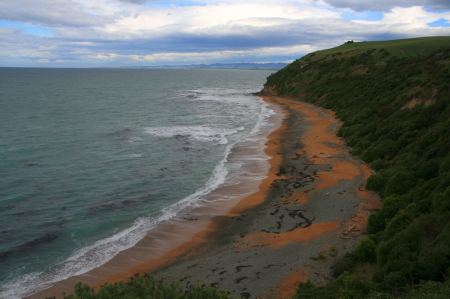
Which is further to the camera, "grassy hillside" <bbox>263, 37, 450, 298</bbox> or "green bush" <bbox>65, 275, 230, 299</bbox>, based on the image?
"grassy hillside" <bbox>263, 37, 450, 298</bbox>

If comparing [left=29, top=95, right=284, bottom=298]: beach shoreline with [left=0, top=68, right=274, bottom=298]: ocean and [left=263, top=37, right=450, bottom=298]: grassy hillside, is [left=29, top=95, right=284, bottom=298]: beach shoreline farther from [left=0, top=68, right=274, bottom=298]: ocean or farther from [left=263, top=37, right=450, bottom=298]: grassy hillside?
[left=263, top=37, right=450, bottom=298]: grassy hillside

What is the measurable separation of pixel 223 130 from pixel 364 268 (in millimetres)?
38587

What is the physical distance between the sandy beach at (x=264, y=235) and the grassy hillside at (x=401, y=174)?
1412mm

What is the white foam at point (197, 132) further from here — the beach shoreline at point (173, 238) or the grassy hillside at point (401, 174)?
the beach shoreline at point (173, 238)

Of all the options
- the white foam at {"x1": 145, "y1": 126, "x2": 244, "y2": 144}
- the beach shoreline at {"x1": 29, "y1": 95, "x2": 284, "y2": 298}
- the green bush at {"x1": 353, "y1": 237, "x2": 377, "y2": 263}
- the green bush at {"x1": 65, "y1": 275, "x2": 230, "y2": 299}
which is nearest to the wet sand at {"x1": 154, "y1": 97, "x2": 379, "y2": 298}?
the beach shoreline at {"x1": 29, "y1": 95, "x2": 284, "y2": 298}

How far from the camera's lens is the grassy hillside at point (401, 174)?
40.7ft

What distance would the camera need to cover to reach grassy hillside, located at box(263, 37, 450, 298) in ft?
40.7

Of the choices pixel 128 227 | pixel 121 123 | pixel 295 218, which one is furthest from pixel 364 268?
pixel 121 123

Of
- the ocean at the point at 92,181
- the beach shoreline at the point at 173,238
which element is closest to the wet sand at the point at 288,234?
the beach shoreline at the point at 173,238

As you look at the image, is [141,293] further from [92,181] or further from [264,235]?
[92,181]

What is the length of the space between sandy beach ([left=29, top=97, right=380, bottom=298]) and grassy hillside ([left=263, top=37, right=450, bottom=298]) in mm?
1412

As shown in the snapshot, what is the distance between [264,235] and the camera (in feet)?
65.6

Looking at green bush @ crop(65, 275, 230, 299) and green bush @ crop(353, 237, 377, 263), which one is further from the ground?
green bush @ crop(65, 275, 230, 299)

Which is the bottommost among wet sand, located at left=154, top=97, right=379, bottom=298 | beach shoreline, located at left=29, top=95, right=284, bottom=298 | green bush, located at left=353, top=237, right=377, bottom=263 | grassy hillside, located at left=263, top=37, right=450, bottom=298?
beach shoreline, located at left=29, top=95, right=284, bottom=298
